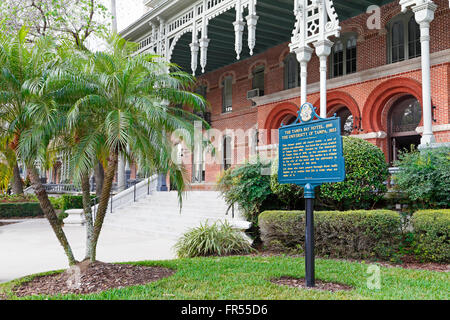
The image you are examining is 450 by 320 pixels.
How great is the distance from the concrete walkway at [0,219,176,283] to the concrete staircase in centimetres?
33

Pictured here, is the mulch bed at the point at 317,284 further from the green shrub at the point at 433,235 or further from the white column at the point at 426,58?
the white column at the point at 426,58

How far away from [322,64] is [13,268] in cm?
983

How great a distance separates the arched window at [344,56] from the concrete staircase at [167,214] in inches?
285

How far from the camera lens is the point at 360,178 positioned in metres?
8.94

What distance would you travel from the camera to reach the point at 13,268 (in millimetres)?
8406

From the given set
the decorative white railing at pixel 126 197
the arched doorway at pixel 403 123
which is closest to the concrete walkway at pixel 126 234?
the decorative white railing at pixel 126 197

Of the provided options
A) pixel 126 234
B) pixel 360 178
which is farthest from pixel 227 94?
pixel 360 178

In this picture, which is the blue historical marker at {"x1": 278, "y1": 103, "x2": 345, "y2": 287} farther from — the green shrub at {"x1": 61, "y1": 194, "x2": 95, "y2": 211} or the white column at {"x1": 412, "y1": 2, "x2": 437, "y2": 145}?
the green shrub at {"x1": 61, "y1": 194, "x2": 95, "y2": 211}

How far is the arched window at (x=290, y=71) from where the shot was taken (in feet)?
61.3

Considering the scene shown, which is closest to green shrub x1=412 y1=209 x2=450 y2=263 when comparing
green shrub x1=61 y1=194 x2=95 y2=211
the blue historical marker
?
the blue historical marker

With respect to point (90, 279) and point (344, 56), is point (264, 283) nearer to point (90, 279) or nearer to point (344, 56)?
point (90, 279)

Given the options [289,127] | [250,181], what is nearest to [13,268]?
[250,181]

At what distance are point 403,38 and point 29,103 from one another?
1286cm
